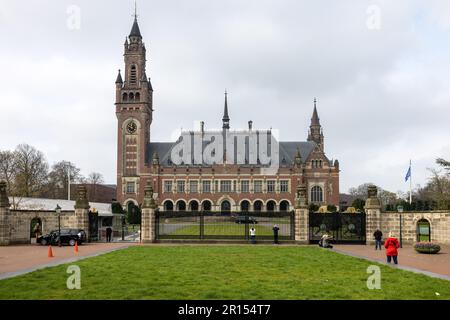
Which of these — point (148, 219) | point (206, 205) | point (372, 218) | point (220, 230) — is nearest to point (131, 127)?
point (206, 205)

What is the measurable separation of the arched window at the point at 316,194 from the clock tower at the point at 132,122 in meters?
29.8

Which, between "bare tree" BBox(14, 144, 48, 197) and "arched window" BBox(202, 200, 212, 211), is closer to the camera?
"bare tree" BBox(14, 144, 48, 197)

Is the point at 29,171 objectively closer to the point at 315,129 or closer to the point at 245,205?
the point at 245,205

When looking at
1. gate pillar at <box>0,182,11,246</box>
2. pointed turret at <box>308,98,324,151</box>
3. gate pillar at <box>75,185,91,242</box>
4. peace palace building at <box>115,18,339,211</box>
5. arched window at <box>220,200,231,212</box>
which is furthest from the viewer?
pointed turret at <box>308,98,324,151</box>

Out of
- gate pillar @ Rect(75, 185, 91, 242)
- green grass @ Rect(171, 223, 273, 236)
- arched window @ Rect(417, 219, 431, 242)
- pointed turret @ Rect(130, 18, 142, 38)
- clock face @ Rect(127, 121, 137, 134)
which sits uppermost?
pointed turret @ Rect(130, 18, 142, 38)

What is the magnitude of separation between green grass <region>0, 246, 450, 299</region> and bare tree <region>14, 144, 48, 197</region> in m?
46.6

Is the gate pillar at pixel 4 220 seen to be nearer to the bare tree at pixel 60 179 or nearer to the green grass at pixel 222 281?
the green grass at pixel 222 281

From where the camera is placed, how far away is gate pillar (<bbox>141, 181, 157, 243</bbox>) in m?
33.9

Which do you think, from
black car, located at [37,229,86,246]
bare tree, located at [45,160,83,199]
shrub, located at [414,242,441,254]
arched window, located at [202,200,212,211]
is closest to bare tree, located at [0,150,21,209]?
bare tree, located at [45,160,83,199]

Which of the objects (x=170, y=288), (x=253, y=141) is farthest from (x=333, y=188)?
(x=170, y=288)

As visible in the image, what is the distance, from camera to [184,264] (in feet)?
64.3

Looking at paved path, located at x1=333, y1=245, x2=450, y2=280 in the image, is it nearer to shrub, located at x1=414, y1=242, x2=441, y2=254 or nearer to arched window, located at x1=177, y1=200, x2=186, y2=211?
shrub, located at x1=414, y1=242, x2=441, y2=254

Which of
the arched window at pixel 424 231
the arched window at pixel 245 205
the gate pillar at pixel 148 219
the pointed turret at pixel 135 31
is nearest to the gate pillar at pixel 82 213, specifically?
the gate pillar at pixel 148 219
